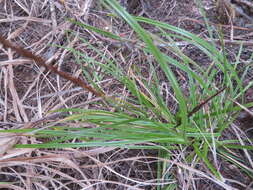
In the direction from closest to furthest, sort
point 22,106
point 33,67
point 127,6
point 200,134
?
1. point 200,134
2. point 22,106
3. point 33,67
4. point 127,6

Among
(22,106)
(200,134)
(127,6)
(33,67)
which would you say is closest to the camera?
(200,134)

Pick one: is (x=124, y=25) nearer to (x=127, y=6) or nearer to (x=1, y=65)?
(x=127, y=6)

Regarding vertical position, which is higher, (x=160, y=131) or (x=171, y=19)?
(x=171, y=19)

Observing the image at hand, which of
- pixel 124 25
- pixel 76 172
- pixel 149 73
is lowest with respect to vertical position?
pixel 76 172

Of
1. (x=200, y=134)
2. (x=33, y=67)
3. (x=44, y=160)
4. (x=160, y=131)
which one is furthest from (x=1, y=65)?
(x=200, y=134)

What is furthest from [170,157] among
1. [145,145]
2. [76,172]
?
[76,172]

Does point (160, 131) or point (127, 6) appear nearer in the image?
point (160, 131)
